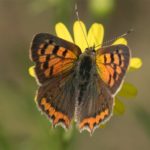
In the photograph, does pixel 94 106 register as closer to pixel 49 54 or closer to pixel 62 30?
pixel 49 54

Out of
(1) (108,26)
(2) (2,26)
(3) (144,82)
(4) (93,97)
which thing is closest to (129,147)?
(3) (144,82)

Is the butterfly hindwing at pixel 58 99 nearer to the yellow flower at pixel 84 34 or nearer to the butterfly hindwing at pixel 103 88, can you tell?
the butterfly hindwing at pixel 103 88

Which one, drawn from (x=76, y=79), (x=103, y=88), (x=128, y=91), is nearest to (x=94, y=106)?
(x=103, y=88)

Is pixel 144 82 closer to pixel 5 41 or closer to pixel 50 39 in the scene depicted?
pixel 5 41

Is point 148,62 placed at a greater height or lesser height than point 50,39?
lesser

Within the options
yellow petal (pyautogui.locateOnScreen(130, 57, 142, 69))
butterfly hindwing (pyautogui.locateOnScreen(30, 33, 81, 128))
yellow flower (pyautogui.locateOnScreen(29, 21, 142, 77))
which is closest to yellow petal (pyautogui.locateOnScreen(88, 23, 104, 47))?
yellow flower (pyautogui.locateOnScreen(29, 21, 142, 77))

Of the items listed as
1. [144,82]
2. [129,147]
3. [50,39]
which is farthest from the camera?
[144,82]

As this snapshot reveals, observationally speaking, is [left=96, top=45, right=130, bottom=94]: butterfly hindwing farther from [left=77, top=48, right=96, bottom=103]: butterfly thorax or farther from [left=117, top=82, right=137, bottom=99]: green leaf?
[left=117, top=82, right=137, bottom=99]: green leaf

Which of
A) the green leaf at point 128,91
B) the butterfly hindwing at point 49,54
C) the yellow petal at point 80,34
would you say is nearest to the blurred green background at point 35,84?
the yellow petal at point 80,34
